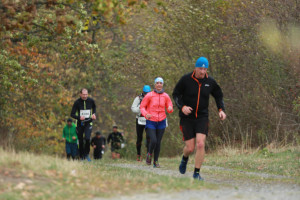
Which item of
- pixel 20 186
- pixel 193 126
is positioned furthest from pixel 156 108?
pixel 20 186

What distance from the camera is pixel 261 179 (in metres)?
10.9

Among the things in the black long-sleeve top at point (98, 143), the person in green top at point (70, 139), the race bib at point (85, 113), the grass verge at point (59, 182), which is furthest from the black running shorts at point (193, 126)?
the black long-sleeve top at point (98, 143)

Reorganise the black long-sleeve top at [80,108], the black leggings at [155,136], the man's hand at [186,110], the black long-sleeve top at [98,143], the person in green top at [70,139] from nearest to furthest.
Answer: the man's hand at [186,110] < the black leggings at [155,136] < the black long-sleeve top at [80,108] < the person in green top at [70,139] < the black long-sleeve top at [98,143]

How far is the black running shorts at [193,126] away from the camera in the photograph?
32.3 ft

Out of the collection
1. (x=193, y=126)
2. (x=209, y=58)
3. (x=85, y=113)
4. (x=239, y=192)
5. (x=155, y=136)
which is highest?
(x=209, y=58)

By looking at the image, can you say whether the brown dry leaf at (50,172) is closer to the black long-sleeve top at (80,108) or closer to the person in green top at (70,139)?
the black long-sleeve top at (80,108)

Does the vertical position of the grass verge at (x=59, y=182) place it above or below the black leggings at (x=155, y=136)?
below

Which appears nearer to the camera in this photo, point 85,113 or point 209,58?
point 85,113

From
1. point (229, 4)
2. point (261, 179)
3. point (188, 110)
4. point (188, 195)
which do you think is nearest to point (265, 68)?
point (229, 4)

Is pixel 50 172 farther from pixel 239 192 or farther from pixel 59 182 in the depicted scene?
pixel 239 192

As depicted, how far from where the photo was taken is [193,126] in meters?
9.96

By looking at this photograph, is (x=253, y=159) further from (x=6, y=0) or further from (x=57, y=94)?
(x=57, y=94)

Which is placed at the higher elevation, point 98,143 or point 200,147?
point 200,147

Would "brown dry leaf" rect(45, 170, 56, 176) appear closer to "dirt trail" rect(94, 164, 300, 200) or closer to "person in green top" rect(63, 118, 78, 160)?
"dirt trail" rect(94, 164, 300, 200)
